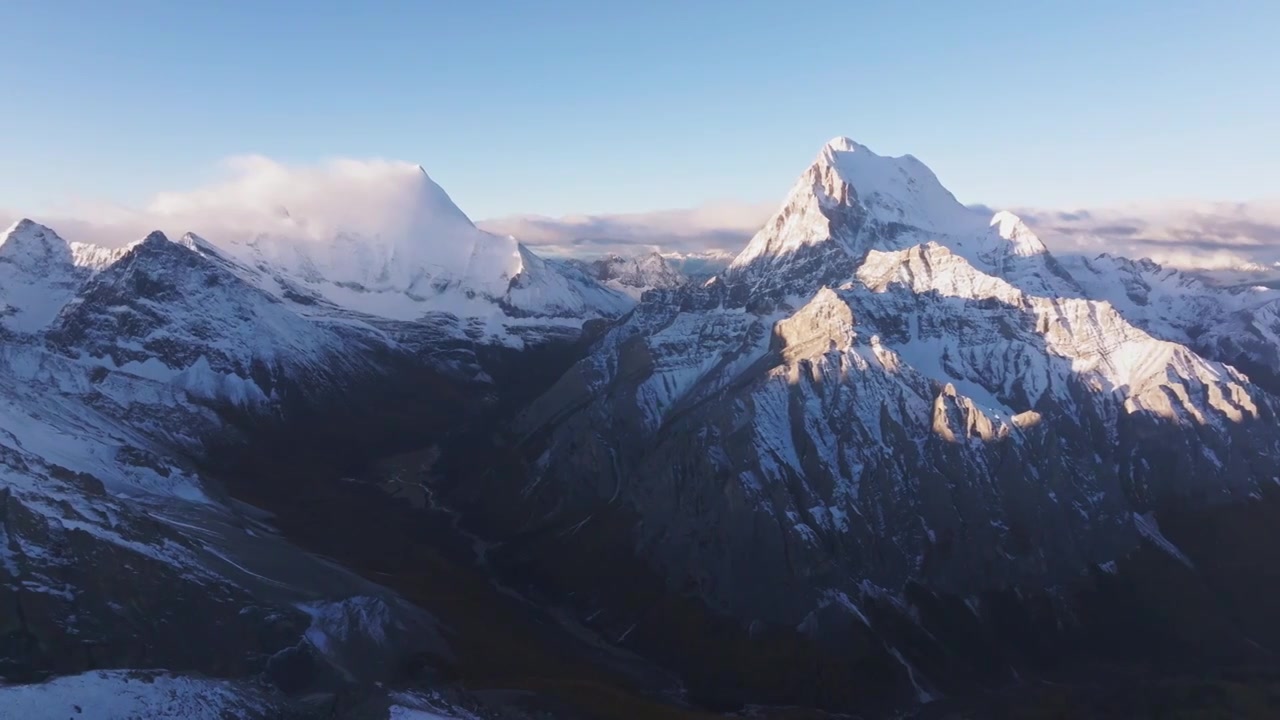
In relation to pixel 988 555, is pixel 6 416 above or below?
above

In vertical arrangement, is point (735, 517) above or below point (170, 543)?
below

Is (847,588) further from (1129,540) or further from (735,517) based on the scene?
(1129,540)

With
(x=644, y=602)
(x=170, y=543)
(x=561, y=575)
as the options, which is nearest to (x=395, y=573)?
(x=561, y=575)

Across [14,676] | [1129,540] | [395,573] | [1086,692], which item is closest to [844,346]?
[1129,540]

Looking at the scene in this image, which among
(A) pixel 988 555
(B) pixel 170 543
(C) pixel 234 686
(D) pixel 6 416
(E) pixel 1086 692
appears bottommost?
(E) pixel 1086 692

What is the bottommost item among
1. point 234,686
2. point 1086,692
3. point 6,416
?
point 1086,692

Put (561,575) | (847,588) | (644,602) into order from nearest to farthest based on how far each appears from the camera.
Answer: (847,588)
(644,602)
(561,575)

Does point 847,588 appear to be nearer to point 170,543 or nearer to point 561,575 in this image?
point 561,575

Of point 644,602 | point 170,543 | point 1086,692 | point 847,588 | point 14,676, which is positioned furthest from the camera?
point 644,602

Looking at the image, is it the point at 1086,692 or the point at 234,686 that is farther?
the point at 1086,692
